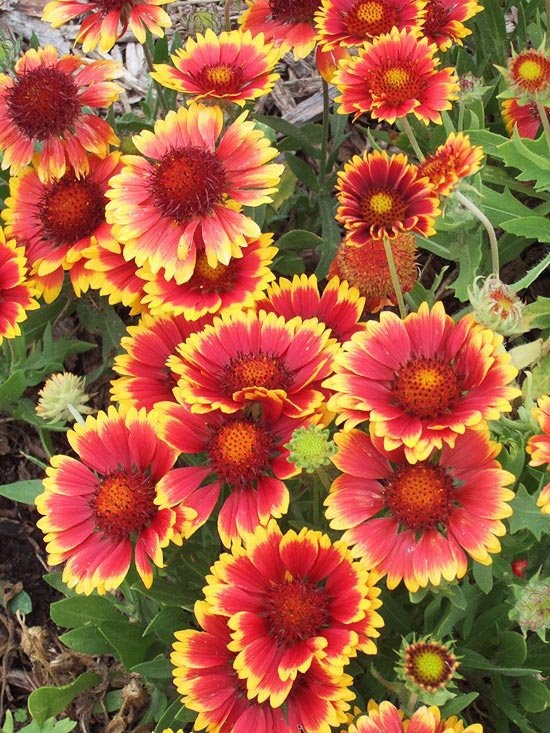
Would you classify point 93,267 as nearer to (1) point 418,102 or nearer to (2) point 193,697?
(1) point 418,102

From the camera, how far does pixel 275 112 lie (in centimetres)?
276

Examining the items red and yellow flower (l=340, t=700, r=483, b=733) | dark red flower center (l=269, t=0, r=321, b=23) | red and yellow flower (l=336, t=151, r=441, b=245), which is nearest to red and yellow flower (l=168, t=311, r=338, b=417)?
red and yellow flower (l=336, t=151, r=441, b=245)

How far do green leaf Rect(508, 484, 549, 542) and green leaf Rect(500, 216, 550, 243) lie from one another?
67 cm

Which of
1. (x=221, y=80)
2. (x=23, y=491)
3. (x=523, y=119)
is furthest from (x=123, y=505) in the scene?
(x=523, y=119)

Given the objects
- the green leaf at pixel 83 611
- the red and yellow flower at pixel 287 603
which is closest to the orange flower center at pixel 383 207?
the red and yellow flower at pixel 287 603

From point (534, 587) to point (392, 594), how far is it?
41 cm

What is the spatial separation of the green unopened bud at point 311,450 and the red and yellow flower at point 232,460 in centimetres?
11

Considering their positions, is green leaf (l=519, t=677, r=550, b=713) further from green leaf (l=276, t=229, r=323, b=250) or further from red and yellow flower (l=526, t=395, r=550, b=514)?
green leaf (l=276, t=229, r=323, b=250)

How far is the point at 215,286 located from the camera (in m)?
1.78

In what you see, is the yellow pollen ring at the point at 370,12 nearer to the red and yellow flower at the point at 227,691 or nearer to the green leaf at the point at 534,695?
the red and yellow flower at the point at 227,691

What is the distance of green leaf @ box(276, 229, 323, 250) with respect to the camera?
7.07ft

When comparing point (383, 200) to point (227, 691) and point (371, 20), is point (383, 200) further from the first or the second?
point (227, 691)

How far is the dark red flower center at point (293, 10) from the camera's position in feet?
6.66

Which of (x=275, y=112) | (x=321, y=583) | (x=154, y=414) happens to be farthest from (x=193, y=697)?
(x=275, y=112)
